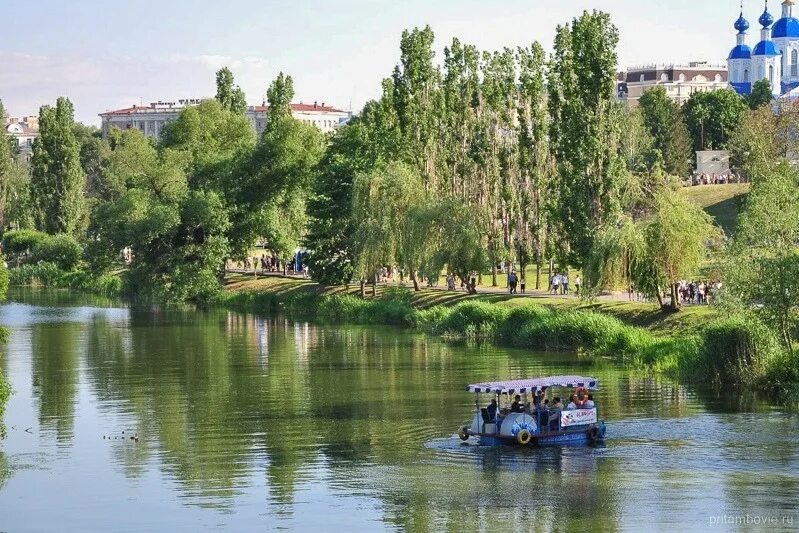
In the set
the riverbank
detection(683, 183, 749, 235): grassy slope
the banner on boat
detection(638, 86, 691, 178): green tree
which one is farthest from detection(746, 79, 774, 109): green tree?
the banner on boat

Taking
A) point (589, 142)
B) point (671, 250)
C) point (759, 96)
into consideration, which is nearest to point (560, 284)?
point (589, 142)

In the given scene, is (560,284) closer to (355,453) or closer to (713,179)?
(355,453)

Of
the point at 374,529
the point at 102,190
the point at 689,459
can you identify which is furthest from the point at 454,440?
the point at 102,190

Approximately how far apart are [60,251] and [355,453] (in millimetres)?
82674

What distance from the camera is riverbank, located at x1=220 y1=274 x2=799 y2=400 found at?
49.5m

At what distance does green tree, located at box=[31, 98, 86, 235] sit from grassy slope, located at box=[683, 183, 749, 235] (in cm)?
5184

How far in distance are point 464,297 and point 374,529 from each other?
4634 cm

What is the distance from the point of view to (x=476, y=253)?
251ft

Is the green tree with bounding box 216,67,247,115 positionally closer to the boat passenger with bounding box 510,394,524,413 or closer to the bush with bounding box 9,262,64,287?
Answer: the bush with bounding box 9,262,64,287

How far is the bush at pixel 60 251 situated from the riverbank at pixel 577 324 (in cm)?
2671

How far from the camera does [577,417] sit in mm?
40375

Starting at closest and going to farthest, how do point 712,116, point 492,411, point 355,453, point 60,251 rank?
1. point 355,453
2. point 492,411
3. point 60,251
4. point 712,116

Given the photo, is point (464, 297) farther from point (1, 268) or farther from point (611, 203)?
point (1, 268)

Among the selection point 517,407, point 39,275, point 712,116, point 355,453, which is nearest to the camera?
point 355,453
